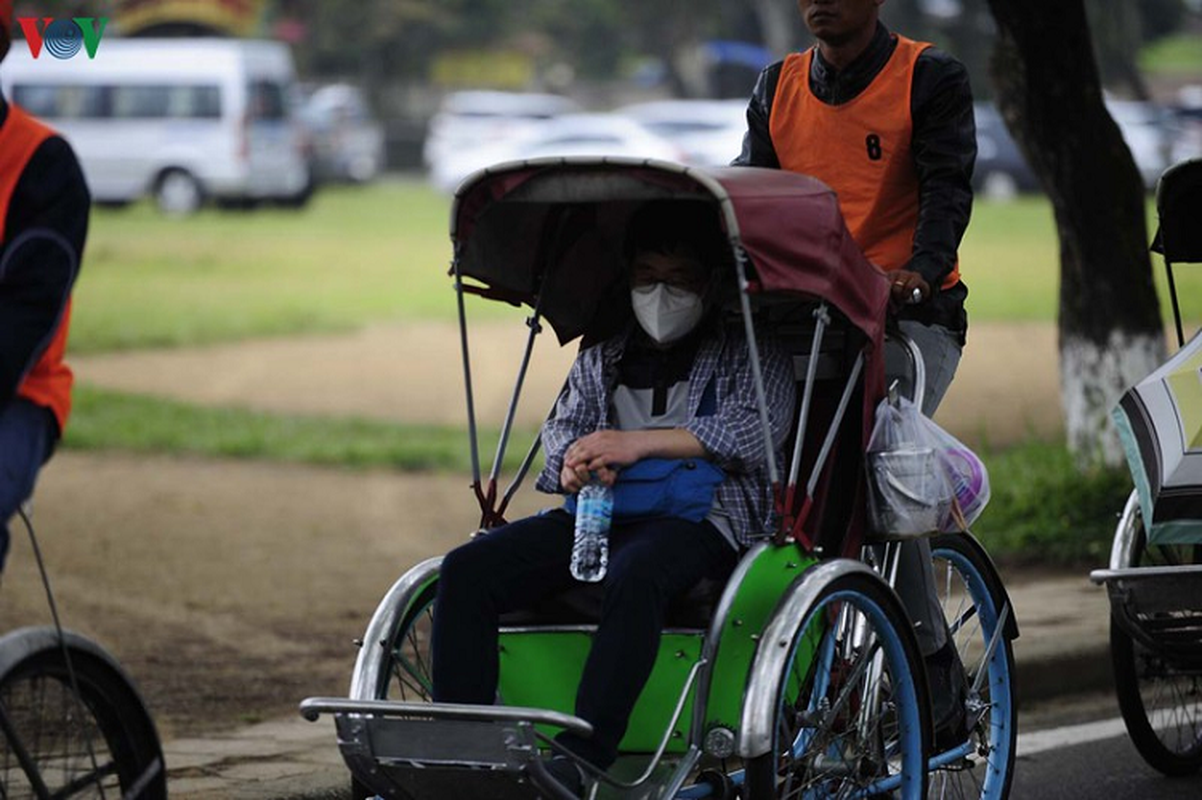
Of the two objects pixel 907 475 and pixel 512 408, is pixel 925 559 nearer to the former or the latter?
pixel 907 475

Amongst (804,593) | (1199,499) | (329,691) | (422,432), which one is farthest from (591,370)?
(422,432)

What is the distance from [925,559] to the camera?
5.11m

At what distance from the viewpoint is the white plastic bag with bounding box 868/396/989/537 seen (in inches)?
187

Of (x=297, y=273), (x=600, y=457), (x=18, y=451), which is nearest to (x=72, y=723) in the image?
(x=18, y=451)

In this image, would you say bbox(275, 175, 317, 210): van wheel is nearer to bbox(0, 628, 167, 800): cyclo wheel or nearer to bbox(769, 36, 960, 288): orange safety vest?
bbox(769, 36, 960, 288): orange safety vest

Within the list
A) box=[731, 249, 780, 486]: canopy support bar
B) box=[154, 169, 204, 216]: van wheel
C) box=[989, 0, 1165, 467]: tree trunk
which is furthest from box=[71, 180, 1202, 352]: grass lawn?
box=[731, 249, 780, 486]: canopy support bar

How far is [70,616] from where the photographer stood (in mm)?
8344

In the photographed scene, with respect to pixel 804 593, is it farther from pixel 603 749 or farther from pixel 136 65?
pixel 136 65

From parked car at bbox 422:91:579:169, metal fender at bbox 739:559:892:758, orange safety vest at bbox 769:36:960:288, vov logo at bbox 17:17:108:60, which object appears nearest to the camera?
metal fender at bbox 739:559:892:758

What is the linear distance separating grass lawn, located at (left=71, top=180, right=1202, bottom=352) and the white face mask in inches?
448

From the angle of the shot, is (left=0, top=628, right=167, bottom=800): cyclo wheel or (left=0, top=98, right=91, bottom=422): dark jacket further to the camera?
(left=0, top=628, right=167, bottom=800): cyclo wheel

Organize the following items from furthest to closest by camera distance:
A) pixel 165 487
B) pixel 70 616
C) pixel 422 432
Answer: pixel 422 432, pixel 165 487, pixel 70 616

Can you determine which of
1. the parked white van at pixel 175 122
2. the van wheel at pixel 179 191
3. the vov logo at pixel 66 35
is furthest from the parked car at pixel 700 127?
the vov logo at pixel 66 35

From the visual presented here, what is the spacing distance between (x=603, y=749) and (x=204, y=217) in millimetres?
32022
